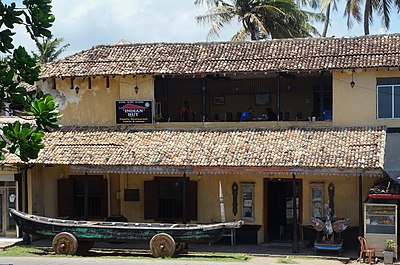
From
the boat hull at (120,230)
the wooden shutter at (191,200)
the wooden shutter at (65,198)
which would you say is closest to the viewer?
the boat hull at (120,230)

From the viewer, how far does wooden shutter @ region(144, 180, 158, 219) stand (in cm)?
2344

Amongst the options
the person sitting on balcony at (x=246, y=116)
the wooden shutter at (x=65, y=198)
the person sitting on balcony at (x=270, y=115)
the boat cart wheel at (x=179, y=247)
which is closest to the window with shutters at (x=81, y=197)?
the wooden shutter at (x=65, y=198)

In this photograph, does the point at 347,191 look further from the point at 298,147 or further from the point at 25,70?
the point at 25,70

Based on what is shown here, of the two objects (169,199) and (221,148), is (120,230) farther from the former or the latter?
(221,148)

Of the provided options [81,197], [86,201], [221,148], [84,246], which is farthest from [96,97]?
[84,246]

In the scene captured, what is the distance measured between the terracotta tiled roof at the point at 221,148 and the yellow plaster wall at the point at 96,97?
2.33ft

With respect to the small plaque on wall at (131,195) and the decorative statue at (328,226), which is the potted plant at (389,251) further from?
the small plaque on wall at (131,195)

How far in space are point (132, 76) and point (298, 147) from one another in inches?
268

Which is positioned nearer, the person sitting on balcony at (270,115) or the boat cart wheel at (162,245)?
the boat cart wheel at (162,245)

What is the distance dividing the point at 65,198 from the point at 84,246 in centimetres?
365

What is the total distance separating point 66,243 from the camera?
20359 mm

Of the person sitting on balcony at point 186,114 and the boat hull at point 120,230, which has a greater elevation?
the person sitting on balcony at point 186,114

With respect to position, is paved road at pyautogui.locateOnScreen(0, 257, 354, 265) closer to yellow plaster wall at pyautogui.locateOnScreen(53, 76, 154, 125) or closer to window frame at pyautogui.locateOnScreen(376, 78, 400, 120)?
window frame at pyautogui.locateOnScreen(376, 78, 400, 120)

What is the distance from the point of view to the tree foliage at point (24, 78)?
6121mm
